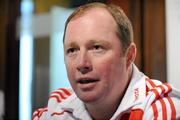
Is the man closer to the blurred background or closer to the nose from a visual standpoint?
Result: the nose

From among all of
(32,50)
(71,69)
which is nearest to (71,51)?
(71,69)

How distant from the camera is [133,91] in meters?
0.70

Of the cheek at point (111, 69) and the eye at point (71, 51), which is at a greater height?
the eye at point (71, 51)

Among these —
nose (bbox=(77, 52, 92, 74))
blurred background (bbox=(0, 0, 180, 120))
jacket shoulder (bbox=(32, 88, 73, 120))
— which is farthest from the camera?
blurred background (bbox=(0, 0, 180, 120))

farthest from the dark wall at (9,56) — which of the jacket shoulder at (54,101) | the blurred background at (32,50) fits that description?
the jacket shoulder at (54,101)

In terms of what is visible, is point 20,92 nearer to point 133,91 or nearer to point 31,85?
point 31,85

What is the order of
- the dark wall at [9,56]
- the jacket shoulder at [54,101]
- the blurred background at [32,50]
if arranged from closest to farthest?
the jacket shoulder at [54,101]
the blurred background at [32,50]
the dark wall at [9,56]

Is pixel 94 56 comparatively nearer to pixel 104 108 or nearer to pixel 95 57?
pixel 95 57

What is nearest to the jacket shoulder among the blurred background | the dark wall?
the blurred background

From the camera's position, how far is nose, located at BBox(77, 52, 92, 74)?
Result: 63 cm

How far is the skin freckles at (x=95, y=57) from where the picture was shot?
2.10ft

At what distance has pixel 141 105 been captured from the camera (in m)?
0.65

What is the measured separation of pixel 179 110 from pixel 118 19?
9.0 inches

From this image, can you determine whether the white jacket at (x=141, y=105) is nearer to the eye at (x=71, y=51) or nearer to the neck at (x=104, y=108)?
the neck at (x=104, y=108)
